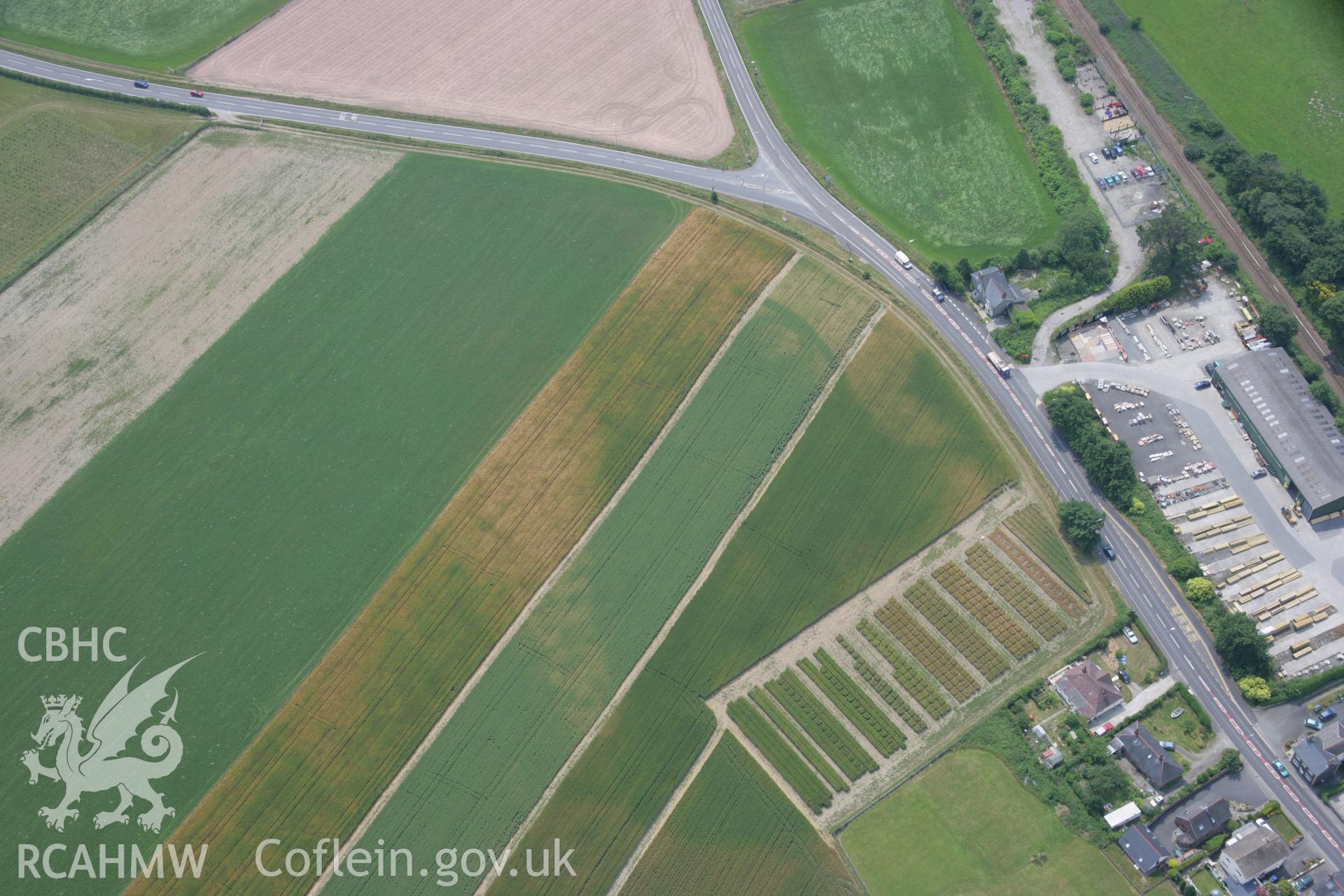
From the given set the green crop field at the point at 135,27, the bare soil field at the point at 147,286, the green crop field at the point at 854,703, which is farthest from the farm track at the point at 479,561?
the green crop field at the point at 135,27

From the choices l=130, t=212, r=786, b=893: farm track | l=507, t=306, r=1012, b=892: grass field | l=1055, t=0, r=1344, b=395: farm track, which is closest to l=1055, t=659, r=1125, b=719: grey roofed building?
l=507, t=306, r=1012, b=892: grass field

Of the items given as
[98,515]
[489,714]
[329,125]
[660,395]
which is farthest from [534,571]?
[329,125]

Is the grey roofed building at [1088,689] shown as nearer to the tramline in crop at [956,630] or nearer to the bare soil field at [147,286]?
the tramline in crop at [956,630]

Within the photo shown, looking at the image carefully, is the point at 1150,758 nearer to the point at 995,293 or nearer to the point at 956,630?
the point at 956,630

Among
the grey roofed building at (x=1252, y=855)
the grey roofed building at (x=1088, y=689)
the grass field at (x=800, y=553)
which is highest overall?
the grass field at (x=800, y=553)

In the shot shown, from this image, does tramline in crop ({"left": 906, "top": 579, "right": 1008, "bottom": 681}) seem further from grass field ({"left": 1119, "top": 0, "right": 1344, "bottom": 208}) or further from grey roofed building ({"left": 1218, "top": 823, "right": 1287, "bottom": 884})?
grass field ({"left": 1119, "top": 0, "right": 1344, "bottom": 208})

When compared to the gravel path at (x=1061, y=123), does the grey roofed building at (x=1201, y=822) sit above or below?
below

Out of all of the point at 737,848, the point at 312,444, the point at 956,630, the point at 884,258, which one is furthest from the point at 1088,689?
the point at 312,444

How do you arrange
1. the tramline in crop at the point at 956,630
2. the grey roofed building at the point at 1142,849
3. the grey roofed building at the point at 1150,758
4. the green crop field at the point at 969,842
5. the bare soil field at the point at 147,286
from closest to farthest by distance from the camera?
the grey roofed building at the point at 1142,849, the green crop field at the point at 969,842, the grey roofed building at the point at 1150,758, the tramline in crop at the point at 956,630, the bare soil field at the point at 147,286
